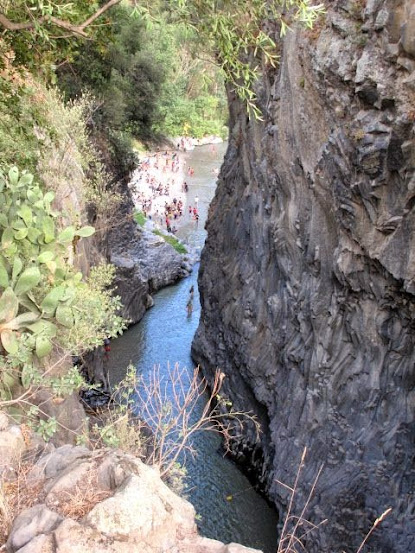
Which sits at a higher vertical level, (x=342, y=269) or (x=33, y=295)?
(x=342, y=269)

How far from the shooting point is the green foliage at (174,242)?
34166mm

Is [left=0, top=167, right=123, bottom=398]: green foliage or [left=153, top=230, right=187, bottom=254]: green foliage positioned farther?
[left=153, top=230, right=187, bottom=254]: green foliage

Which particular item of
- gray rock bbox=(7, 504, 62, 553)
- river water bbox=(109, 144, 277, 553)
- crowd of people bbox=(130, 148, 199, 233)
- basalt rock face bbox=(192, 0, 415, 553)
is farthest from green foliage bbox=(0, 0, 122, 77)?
crowd of people bbox=(130, 148, 199, 233)

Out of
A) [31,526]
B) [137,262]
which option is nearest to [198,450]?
[137,262]

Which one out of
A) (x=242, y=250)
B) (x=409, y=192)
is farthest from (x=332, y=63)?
(x=242, y=250)

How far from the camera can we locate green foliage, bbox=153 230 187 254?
112 ft

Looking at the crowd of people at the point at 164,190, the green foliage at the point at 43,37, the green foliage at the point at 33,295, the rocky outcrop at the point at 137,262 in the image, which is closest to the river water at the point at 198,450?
the rocky outcrop at the point at 137,262

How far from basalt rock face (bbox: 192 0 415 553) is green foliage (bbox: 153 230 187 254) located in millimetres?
17288

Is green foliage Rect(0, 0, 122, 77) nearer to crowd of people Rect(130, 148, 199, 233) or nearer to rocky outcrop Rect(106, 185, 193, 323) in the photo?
rocky outcrop Rect(106, 185, 193, 323)

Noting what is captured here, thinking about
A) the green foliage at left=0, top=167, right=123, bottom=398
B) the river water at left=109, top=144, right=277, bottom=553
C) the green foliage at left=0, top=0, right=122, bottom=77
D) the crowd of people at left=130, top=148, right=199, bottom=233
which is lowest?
the river water at left=109, top=144, right=277, bottom=553

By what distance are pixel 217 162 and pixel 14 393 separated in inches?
1827

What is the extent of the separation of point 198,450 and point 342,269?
29.8 feet

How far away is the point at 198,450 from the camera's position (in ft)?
59.5

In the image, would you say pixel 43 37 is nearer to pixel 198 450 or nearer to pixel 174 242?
pixel 198 450
